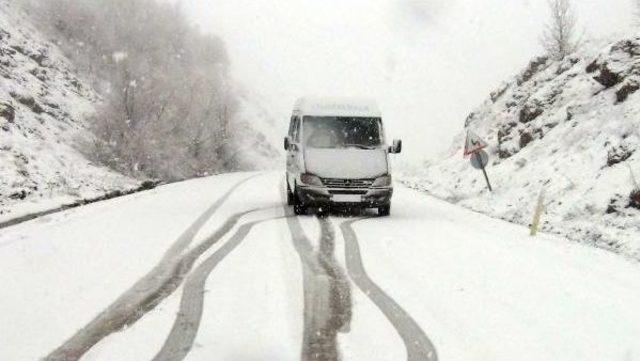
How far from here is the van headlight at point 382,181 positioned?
42.0 ft

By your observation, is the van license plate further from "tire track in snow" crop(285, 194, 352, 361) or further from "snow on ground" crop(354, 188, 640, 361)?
"tire track in snow" crop(285, 194, 352, 361)

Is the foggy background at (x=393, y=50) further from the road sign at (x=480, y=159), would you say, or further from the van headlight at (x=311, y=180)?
the van headlight at (x=311, y=180)

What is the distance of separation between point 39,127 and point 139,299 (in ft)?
68.3

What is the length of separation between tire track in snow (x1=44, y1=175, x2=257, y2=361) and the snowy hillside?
6756mm

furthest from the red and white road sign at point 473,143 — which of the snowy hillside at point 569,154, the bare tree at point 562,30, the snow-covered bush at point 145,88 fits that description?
→ the snow-covered bush at point 145,88

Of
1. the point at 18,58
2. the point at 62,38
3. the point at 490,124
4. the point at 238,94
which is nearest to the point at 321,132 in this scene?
the point at 490,124

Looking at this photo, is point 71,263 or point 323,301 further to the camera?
point 71,263

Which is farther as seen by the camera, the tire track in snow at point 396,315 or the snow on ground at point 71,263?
the snow on ground at point 71,263

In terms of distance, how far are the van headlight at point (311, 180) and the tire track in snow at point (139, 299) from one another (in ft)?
9.75

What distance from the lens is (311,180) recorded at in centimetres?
1264

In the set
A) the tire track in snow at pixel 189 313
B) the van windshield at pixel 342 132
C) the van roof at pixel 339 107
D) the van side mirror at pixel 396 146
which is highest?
the van roof at pixel 339 107

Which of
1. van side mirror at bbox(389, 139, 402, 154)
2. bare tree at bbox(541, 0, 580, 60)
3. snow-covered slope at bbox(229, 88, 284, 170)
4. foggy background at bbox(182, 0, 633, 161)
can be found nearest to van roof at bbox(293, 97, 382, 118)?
van side mirror at bbox(389, 139, 402, 154)

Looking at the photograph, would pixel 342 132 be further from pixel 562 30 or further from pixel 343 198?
pixel 562 30

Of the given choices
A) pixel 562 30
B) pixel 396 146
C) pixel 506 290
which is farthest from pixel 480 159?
→ pixel 562 30
